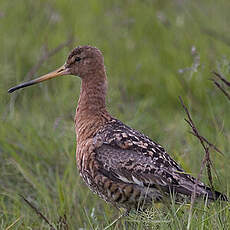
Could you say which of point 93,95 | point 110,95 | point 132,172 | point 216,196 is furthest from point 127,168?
point 110,95

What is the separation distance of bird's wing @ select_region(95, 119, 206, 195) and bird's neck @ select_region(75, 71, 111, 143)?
18 cm

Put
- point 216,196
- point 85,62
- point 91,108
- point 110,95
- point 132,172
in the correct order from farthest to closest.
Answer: point 110,95 → point 85,62 → point 91,108 → point 132,172 → point 216,196

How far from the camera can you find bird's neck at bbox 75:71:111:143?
5426 mm

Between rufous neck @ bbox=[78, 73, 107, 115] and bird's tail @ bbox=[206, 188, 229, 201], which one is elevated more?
rufous neck @ bbox=[78, 73, 107, 115]

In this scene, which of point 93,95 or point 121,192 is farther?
point 93,95

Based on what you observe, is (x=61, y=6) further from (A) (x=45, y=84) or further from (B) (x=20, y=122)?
(B) (x=20, y=122)

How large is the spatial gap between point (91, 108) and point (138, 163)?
87 cm

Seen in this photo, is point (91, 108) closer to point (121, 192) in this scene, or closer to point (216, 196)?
point (121, 192)

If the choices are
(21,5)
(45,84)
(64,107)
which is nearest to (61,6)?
(21,5)

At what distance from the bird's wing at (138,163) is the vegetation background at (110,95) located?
8.4 inches

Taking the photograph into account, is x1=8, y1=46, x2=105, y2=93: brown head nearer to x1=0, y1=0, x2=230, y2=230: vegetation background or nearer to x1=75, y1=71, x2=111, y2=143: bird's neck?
x1=75, y1=71, x2=111, y2=143: bird's neck

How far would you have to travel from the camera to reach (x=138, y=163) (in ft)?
16.3

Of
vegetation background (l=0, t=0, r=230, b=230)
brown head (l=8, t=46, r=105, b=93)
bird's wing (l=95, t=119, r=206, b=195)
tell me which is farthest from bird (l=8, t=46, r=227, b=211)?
brown head (l=8, t=46, r=105, b=93)

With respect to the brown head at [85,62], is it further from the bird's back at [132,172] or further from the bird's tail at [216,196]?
the bird's tail at [216,196]
